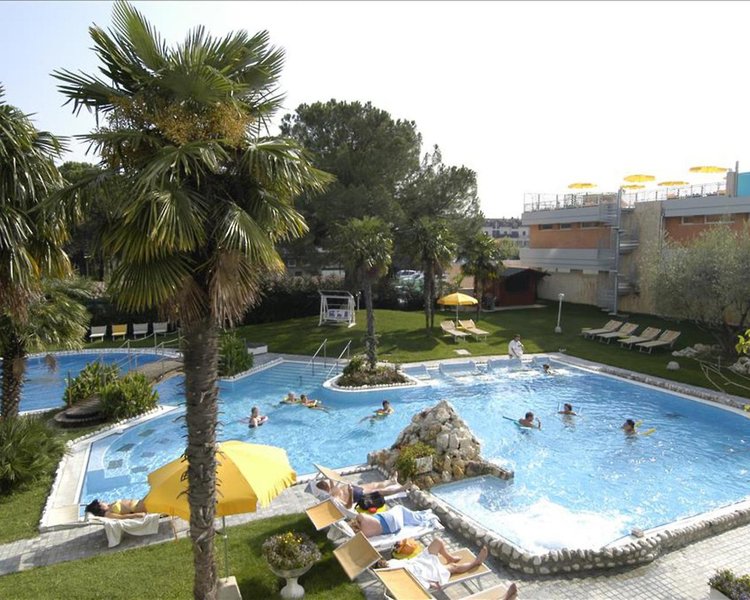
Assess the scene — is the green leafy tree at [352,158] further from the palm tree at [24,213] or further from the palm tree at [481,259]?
the palm tree at [24,213]

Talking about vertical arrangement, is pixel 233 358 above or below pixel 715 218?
below

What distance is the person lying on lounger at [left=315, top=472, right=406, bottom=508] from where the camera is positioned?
10781mm

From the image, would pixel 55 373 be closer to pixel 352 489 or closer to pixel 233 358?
pixel 233 358

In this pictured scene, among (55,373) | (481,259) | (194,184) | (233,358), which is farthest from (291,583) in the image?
(481,259)

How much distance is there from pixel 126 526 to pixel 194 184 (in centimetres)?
694

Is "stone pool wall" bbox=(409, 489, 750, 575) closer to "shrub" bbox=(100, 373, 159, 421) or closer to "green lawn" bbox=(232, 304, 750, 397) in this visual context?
"shrub" bbox=(100, 373, 159, 421)

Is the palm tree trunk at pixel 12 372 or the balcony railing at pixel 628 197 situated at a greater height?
the balcony railing at pixel 628 197

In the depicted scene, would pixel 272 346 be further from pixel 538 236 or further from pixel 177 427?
pixel 538 236

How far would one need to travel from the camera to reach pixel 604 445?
54.2 feet

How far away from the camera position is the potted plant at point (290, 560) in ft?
26.2

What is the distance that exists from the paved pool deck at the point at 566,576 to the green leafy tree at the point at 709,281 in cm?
1369

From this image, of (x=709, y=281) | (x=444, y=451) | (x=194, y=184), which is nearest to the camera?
(x=194, y=184)

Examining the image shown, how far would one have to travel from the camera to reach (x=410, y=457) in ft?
42.2

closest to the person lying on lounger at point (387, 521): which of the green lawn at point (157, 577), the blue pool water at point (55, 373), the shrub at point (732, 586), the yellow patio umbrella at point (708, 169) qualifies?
the green lawn at point (157, 577)
